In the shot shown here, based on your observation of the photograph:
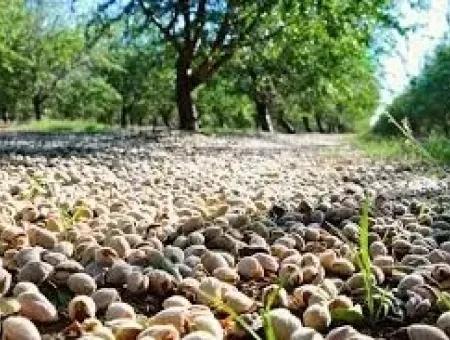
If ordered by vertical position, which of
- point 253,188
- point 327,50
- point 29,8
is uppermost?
point 29,8

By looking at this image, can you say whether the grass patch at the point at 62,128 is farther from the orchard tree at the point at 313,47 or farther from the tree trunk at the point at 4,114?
the tree trunk at the point at 4,114

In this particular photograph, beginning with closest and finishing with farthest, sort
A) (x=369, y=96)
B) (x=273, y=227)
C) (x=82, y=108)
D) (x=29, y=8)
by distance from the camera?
(x=273, y=227), (x=29, y=8), (x=369, y=96), (x=82, y=108)

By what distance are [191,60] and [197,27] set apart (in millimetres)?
963

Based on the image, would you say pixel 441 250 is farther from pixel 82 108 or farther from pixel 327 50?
pixel 82 108

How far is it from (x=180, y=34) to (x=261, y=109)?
1706cm

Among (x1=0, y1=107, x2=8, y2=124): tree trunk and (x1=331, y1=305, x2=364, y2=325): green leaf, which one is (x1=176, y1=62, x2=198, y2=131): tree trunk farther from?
(x1=0, y1=107, x2=8, y2=124): tree trunk

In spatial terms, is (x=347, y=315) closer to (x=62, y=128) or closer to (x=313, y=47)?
(x=313, y=47)

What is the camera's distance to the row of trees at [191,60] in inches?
713

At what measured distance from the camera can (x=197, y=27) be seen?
60.1 feet

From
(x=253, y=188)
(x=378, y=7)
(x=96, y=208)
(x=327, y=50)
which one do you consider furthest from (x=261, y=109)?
(x=96, y=208)

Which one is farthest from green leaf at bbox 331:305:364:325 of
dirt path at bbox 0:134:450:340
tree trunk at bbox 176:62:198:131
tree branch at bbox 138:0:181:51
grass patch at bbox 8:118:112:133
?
grass patch at bbox 8:118:112:133

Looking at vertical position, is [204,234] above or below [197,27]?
below

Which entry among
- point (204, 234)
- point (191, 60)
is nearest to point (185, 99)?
point (191, 60)

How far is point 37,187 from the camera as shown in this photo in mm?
4777
